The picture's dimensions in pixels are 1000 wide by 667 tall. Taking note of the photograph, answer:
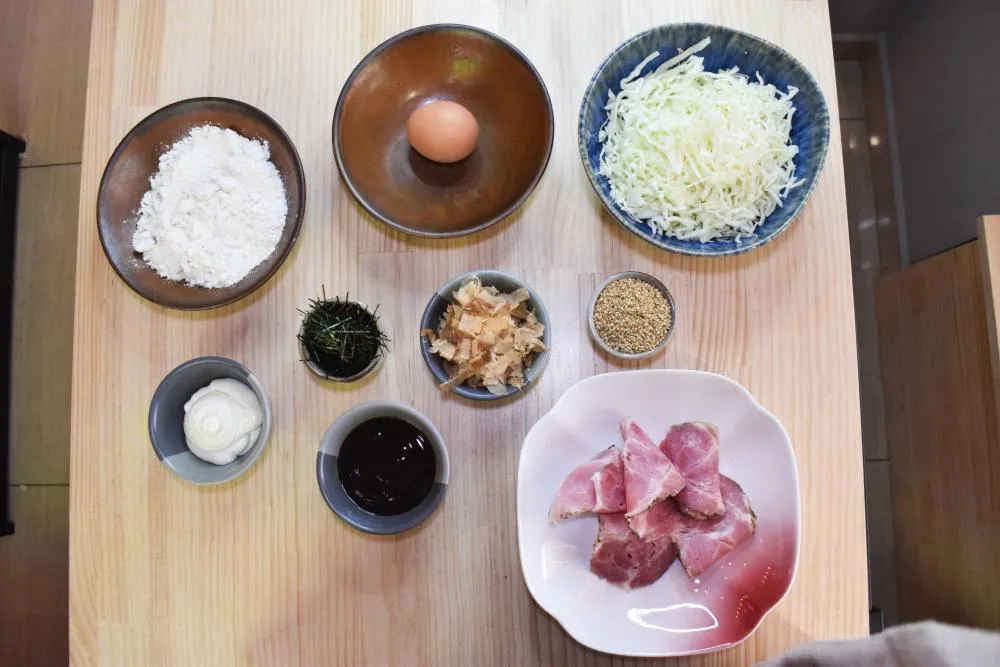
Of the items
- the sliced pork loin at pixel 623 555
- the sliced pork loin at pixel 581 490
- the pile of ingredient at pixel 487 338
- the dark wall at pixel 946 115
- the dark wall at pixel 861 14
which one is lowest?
the sliced pork loin at pixel 623 555

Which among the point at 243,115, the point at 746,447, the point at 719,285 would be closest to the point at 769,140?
the point at 719,285

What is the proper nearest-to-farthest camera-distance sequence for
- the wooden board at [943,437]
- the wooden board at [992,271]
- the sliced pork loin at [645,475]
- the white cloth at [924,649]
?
the white cloth at [924,649], the sliced pork loin at [645,475], the wooden board at [992,271], the wooden board at [943,437]

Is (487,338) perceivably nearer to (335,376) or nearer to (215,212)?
(335,376)

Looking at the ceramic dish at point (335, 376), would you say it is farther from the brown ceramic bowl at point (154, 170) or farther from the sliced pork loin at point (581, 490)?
the sliced pork loin at point (581, 490)

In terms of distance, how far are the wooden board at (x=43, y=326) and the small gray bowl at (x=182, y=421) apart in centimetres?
108

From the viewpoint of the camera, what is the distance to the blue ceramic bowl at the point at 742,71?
1.18 m

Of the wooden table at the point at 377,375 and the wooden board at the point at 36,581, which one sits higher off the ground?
the wooden table at the point at 377,375

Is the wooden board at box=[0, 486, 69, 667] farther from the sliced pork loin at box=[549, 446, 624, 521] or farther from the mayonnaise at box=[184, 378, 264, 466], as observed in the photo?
the sliced pork loin at box=[549, 446, 624, 521]

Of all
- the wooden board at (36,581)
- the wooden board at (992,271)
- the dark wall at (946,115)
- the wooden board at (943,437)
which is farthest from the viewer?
the wooden board at (36,581)

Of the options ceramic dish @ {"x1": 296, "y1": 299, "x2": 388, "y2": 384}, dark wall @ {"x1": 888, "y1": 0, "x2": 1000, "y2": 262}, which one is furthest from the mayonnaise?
dark wall @ {"x1": 888, "y1": 0, "x2": 1000, "y2": 262}

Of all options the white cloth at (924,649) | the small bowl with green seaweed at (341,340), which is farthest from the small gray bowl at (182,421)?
the white cloth at (924,649)

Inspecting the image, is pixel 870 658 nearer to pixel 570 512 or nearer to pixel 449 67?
pixel 570 512

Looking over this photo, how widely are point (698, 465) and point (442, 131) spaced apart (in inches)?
31.0

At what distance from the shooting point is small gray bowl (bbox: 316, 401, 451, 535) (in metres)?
1.12
